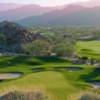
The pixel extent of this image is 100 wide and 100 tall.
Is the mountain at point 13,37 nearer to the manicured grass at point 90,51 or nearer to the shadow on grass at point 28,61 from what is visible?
the manicured grass at point 90,51

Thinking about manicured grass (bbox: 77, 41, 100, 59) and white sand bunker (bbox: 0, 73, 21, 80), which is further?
manicured grass (bbox: 77, 41, 100, 59)

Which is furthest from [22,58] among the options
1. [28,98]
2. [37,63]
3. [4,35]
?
[28,98]

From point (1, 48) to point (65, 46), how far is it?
87.5 ft

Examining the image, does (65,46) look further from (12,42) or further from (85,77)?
(85,77)

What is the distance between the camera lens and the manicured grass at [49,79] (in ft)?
113

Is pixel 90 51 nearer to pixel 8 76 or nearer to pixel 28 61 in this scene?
pixel 28 61

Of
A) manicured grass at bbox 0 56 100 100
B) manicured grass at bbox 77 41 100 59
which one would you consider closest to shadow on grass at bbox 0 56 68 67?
manicured grass at bbox 0 56 100 100

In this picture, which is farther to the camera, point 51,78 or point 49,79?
point 51,78

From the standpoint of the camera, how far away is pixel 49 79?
4878cm

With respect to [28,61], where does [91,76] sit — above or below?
above

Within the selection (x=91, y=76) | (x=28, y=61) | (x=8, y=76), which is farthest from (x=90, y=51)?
(x=8, y=76)

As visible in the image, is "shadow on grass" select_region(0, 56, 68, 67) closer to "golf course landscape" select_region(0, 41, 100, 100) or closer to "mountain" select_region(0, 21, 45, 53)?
"golf course landscape" select_region(0, 41, 100, 100)

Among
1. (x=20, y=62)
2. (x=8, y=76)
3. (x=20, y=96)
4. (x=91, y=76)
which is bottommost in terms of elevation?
(x=20, y=62)

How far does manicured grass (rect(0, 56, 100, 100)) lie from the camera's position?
3453 cm
